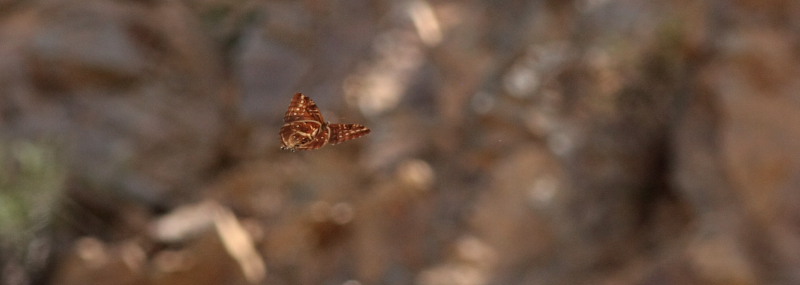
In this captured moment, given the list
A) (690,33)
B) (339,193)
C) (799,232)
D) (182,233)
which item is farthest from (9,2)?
(799,232)

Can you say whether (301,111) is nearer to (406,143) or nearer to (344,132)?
(344,132)

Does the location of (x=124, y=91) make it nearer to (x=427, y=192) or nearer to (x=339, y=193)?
(x=339, y=193)

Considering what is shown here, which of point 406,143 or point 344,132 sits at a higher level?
point 406,143

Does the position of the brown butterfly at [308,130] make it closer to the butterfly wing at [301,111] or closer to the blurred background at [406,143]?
the butterfly wing at [301,111]

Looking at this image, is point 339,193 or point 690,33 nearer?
point 690,33

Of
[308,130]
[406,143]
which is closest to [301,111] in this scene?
[308,130]

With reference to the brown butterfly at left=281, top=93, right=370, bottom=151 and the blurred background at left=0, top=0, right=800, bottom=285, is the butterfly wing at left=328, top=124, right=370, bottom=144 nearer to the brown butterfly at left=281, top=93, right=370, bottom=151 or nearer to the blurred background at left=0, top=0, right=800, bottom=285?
Answer: the brown butterfly at left=281, top=93, right=370, bottom=151
